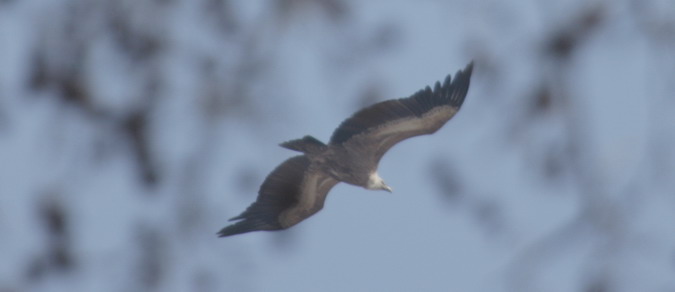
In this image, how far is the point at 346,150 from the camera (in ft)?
28.7

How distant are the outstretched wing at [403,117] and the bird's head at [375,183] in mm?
345

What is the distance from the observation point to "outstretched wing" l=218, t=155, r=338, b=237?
28.3ft

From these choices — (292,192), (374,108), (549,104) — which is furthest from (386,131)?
(549,104)

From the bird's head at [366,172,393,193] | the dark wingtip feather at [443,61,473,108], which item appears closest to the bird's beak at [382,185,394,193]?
the bird's head at [366,172,393,193]

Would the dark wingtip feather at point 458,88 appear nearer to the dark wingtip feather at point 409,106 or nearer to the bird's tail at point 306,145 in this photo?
the dark wingtip feather at point 409,106

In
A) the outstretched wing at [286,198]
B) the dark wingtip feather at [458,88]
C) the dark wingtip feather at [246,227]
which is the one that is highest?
the dark wingtip feather at [458,88]

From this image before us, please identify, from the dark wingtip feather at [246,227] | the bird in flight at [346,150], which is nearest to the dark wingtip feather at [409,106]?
the bird in flight at [346,150]

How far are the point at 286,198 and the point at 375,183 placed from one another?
0.72 metres

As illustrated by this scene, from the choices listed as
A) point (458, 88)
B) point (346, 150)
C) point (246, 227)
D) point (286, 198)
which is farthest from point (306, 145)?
point (458, 88)

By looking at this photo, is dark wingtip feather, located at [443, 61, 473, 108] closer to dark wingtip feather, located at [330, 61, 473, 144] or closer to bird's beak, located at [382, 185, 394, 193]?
dark wingtip feather, located at [330, 61, 473, 144]

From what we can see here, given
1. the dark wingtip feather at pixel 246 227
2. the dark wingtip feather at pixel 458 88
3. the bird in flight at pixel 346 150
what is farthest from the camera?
the dark wingtip feather at pixel 458 88

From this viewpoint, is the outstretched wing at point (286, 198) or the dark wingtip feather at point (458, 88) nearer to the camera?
the outstretched wing at point (286, 198)

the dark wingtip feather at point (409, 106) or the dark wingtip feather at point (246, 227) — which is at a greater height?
the dark wingtip feather at point (409, 106)

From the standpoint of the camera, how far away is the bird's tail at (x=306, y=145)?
8.52m
